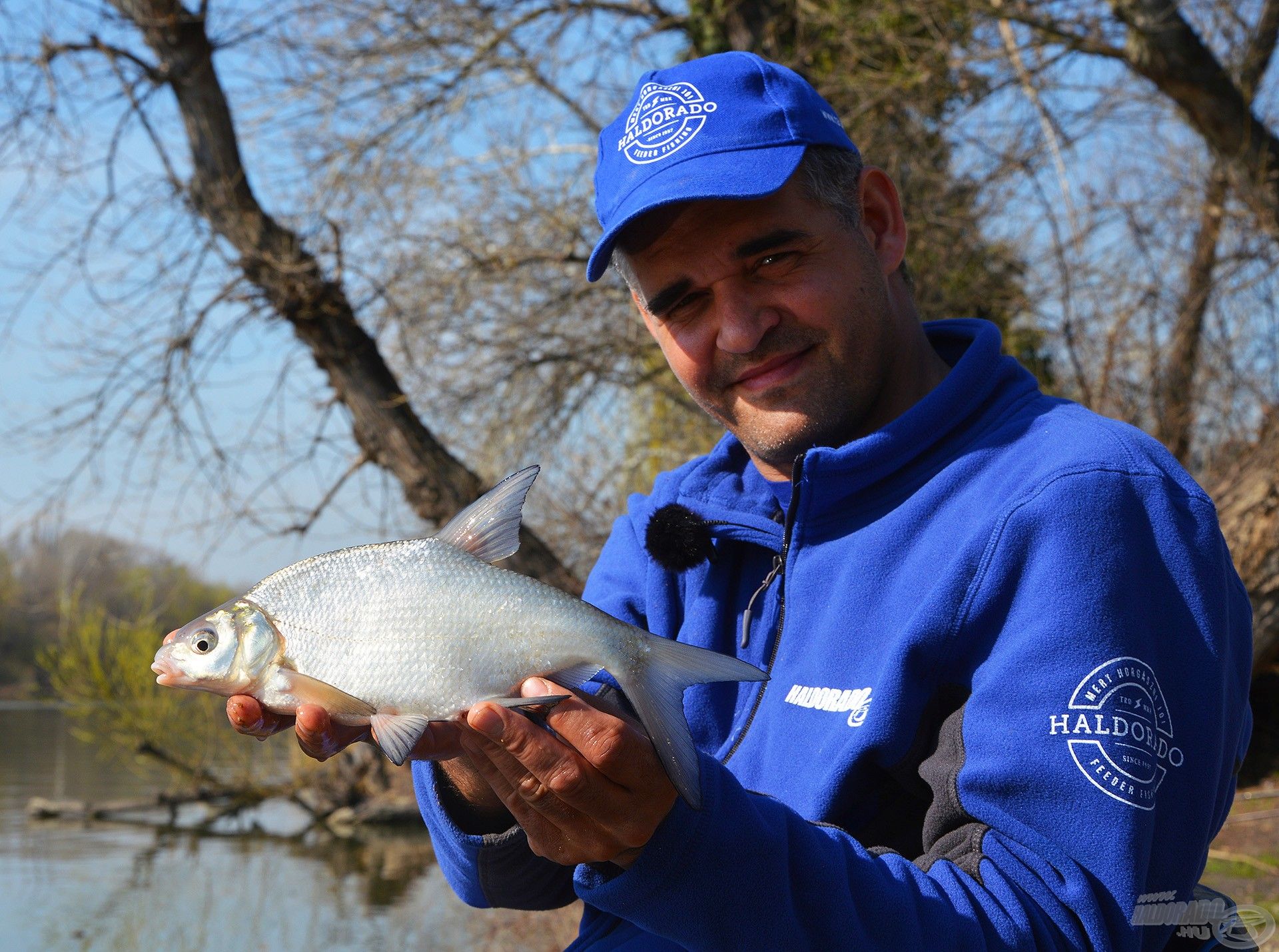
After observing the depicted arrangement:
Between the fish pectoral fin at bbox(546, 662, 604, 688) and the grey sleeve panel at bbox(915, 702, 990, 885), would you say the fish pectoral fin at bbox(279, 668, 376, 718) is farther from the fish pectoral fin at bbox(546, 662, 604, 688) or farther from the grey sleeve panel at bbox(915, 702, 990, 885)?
the grey sleeve panel at bbox(915, 702, 990, 885)

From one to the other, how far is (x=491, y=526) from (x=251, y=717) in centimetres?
45

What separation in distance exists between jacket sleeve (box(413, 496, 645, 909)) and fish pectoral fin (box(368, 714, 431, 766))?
1.58 feet

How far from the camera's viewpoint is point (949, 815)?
1652 millimetres

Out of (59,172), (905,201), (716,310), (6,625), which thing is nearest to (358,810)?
(59,172)

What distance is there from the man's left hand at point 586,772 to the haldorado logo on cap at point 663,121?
1146mm

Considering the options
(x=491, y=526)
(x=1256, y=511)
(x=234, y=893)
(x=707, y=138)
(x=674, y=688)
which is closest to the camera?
(x=674, y=688)

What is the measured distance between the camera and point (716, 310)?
88.1 inches

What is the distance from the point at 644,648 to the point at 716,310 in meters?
0.85

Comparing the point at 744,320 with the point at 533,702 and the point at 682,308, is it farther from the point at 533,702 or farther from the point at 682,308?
the point at 533,702

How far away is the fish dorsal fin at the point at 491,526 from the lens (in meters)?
1.80

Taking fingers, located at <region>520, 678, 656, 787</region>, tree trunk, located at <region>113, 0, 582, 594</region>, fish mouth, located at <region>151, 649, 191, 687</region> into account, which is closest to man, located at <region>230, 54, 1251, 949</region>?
fingers, located at <region>520, 678, 656, 787</region>

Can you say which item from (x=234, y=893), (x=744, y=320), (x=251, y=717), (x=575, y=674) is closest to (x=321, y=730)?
(x=251, y=717)

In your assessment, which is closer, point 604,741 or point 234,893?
point 604,741

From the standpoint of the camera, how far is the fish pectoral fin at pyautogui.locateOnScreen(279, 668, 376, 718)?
1.67 metres
